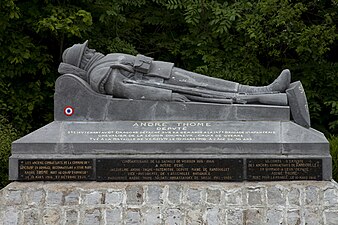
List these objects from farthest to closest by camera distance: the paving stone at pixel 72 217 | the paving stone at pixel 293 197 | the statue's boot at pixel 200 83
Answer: the statue's boot at pixel 200 83 → the paving stone at pixel 72 217 → the paving stone at pixel 293 197

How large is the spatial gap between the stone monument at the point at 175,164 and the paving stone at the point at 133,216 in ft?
0.03

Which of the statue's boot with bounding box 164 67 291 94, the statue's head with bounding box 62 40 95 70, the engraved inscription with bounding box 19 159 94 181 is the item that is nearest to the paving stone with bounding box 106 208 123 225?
the engraved inscription with bounding box 19 159 94 181

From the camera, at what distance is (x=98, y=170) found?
701cm

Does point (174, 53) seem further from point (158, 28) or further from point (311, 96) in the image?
point (311, 96)

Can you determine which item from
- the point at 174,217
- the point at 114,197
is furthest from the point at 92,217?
the point at 174,217

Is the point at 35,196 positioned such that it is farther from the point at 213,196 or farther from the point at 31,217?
the point at 213,196

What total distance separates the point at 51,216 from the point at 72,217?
223 mm

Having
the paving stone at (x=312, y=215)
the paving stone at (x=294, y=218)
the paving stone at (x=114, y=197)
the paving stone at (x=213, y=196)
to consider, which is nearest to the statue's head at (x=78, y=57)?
the paving stone at (x=114, y=197)

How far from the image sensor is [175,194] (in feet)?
22.6

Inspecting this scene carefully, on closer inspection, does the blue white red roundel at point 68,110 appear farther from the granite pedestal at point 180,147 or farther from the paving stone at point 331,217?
the paving stone at point 331,217

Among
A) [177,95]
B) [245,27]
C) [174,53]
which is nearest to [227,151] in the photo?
[177,95]

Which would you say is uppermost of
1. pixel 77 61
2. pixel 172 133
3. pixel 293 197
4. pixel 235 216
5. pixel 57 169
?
pixel 77 61

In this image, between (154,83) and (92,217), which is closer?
(92,217)

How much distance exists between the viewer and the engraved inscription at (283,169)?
689cm
